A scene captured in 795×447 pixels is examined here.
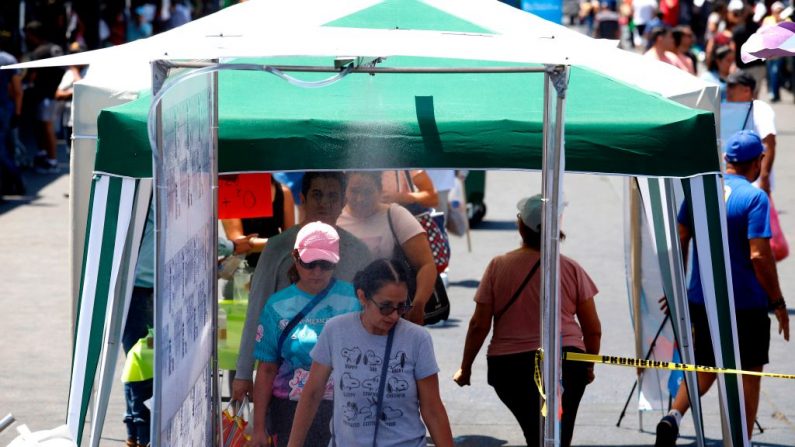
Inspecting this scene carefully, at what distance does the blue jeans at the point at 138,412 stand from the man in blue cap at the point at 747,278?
2.66 m

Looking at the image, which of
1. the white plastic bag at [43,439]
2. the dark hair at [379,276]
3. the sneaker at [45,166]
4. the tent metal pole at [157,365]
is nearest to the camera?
the white plastic bag at [43,439]

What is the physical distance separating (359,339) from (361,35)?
4.45 ft

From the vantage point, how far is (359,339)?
16.9 ft

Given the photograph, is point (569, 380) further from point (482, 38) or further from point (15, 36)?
point (15, 36)

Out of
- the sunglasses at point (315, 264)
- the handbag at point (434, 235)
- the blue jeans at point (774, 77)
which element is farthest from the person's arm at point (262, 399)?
the blue jeans at point (774, 77)

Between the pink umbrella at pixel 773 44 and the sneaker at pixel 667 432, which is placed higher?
the pink umbrella at pixel 773 44

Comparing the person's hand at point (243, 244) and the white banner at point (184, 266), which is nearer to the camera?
the white banner at point (184, 266)

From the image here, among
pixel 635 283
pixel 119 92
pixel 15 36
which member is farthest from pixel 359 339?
pixel 15 36

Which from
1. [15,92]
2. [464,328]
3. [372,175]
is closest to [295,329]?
[372,175]

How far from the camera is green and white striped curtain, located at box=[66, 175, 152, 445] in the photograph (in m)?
5.24

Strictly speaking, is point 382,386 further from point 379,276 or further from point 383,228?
point 383,228

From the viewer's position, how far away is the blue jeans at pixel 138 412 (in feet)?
21.1

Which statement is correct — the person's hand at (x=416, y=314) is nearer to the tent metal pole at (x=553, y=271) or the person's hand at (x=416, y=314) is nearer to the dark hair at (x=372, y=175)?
the dark hair at (x=372, y=175)

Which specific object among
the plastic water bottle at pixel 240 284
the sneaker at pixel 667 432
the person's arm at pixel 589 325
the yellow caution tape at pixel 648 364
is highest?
the plastic water bottle at pixel 240 284
